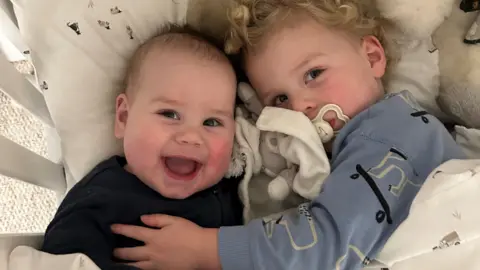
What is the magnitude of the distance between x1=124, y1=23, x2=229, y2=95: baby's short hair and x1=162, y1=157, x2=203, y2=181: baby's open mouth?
0.14 meters

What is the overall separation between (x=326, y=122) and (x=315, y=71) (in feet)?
0.27

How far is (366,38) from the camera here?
3.46 ft

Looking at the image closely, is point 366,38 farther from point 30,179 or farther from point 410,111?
point 30,179

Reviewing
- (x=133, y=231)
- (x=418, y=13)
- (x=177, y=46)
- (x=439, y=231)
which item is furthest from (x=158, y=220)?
(x=418, y=13)

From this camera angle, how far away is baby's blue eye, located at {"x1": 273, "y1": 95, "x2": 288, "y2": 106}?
1.03 metres

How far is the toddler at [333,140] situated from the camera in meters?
0.84

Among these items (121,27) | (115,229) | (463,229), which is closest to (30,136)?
(121,27)

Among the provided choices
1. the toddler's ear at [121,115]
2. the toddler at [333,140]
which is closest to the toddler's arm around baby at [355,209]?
the toddler at [333,140]

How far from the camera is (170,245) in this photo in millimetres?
913

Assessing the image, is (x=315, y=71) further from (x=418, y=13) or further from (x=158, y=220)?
(x=158, y=220)

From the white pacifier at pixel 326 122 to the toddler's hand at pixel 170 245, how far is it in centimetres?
22

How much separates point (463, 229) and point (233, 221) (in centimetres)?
36

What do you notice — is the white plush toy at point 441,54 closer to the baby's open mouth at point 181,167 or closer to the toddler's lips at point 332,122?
the toddler's lips at point 332,122

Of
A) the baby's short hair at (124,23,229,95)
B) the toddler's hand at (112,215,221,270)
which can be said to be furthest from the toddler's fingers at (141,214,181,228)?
the baby's short hair at (124,23,229,95)
